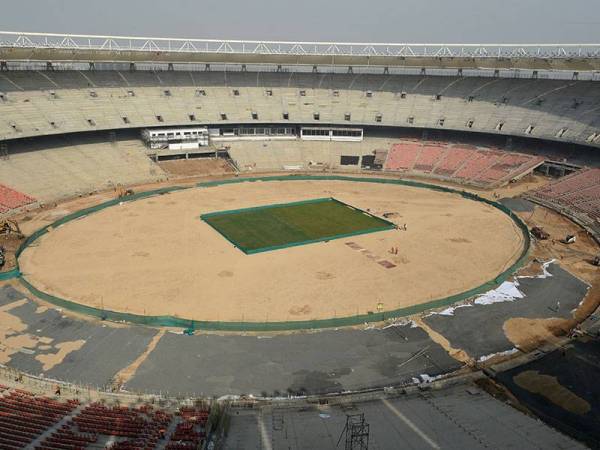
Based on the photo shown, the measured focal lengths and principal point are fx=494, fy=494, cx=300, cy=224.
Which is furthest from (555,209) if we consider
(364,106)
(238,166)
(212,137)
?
(212,137)

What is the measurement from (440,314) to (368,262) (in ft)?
38.6

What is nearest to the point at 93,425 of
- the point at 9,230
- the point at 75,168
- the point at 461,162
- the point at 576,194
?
the point at 9,230

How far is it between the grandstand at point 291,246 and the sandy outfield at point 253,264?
12.2 inches

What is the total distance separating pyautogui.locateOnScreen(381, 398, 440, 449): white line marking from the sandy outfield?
11.3 m

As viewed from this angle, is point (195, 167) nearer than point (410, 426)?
No

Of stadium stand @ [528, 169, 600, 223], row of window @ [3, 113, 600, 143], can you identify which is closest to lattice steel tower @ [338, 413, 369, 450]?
stadium stand @ [528, 169, 600, 223]

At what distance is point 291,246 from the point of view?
5216cm

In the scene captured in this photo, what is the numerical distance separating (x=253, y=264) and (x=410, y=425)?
25510 mm

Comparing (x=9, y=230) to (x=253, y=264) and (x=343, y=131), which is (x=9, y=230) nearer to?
(x=253, y=264)

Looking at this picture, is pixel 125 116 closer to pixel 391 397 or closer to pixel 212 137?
pixel 212 137

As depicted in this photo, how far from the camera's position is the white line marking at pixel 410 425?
23100 millimetres

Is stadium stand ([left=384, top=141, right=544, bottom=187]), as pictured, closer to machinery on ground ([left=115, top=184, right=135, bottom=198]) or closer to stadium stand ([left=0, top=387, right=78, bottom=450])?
machinery on ground ([left=115, top=184, right=135, bottom=198])

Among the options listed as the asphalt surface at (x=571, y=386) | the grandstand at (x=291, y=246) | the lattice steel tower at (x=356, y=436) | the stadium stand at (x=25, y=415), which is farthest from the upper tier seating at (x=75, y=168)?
the asphalt surface at (x=571, y=386)

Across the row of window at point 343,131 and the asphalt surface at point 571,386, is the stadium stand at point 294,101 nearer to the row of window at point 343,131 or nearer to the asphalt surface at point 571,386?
the row of window at point 343,131
